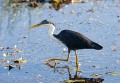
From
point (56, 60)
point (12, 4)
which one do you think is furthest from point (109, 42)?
point (12, 4)

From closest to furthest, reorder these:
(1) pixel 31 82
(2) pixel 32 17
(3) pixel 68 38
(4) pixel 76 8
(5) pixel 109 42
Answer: (1) pixel 31 82 < (3) pixel 68 38 < (5) pixel 109 42 < (2) pixel 32 17 < (4) pixel 76 8

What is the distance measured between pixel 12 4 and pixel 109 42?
9398 millimetres

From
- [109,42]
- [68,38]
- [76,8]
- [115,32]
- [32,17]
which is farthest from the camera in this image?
[76,8]

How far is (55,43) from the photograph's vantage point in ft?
49.5

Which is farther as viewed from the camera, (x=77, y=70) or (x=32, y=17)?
(x=32, y=17)

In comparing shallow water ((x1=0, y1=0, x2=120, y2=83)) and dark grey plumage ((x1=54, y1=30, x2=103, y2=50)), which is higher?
dark grey plumage ((x1=54, y1=30, x2=103, y2=50))

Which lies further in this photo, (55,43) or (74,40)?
(55,43)

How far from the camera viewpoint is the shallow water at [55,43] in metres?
11.7

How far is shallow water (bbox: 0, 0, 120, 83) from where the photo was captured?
1166cm

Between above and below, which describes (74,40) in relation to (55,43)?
above

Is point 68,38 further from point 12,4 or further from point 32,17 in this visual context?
point 12,4

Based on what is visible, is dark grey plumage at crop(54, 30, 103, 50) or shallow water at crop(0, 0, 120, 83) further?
dark grey plumage at crop(54, 30, 103, 50)

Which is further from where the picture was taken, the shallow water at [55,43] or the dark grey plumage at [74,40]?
the dark grey plumage at [74,40]

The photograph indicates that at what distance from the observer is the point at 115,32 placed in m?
16.5
